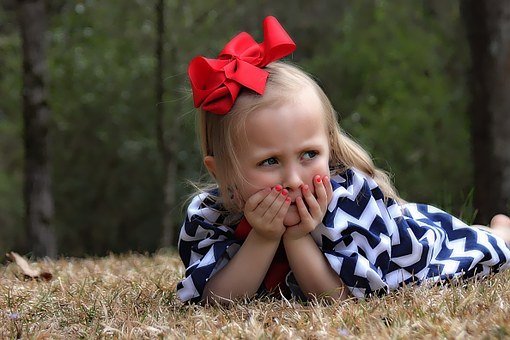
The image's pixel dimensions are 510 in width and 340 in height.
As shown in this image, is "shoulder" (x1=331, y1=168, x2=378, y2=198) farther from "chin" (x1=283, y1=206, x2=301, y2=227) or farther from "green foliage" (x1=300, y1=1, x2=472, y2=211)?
"green foliage" (x1=300, y1=1, x2=472, y2=211)

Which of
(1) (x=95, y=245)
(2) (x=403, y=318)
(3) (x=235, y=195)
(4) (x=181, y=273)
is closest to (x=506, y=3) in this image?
(4) (x=181, y=273)

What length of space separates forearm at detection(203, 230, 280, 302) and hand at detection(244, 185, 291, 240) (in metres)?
0.09

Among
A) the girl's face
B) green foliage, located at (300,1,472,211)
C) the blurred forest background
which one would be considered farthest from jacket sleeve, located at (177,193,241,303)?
green foliage, located at (300,1,472,211)

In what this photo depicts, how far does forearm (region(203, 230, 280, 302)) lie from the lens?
2805 mm

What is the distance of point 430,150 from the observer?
16.9 metres

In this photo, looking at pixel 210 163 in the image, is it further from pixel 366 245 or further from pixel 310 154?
pixel 366 245

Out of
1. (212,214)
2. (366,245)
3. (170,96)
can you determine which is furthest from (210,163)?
(170,96)

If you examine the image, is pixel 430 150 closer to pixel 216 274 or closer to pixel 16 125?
pixel 16 125

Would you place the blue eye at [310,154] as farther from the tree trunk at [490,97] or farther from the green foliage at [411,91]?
the green foliage at [411,91]

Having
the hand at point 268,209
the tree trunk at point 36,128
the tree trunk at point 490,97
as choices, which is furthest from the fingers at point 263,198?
the tree trunk at point 36,128

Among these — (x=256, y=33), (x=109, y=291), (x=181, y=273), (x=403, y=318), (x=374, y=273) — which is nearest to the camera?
(x=403, y=318)

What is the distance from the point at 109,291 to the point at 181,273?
0.58 metres

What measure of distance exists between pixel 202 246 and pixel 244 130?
563 mm

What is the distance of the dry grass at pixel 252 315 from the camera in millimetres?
2160
